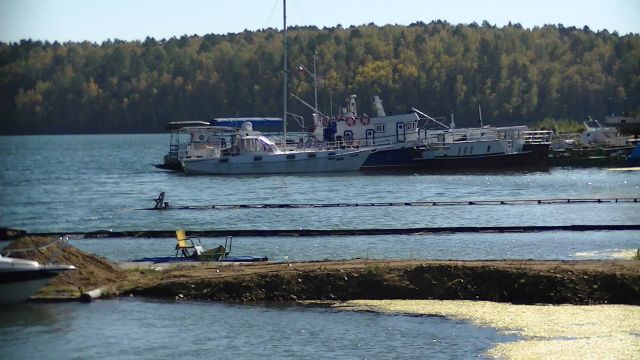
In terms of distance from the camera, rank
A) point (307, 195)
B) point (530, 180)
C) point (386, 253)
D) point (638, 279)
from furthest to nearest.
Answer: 1. point (530, 180)
2. point (307, 195)
3. point (386, 253)
4. point (638, 279)

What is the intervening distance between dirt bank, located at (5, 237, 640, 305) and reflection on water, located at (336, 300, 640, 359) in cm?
52

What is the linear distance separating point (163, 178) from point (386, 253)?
5882 cm

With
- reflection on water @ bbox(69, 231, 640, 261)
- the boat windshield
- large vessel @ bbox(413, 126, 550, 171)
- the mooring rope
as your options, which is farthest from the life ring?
reflection on water @ bbox(69, 231, 640, 261)

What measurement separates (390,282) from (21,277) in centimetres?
876

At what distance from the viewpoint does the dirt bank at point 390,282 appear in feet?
100

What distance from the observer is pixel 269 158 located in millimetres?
97438

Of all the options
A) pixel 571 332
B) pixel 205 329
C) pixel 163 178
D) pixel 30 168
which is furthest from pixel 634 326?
pixel 30 168

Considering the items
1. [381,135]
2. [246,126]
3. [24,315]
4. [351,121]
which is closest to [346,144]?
[351,121]

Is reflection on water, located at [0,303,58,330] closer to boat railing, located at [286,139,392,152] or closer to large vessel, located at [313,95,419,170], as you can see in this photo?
large vessel, located at [313,95,419,170]

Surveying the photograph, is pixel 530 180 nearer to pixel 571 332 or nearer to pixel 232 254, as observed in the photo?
pixel 232 254

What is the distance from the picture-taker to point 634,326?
90.9ft

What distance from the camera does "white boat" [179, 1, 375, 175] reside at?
97.0 m

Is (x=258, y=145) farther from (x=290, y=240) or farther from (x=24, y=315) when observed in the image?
(x=24, y=315)

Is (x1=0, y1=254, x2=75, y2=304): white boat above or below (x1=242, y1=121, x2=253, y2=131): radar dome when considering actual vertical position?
below
